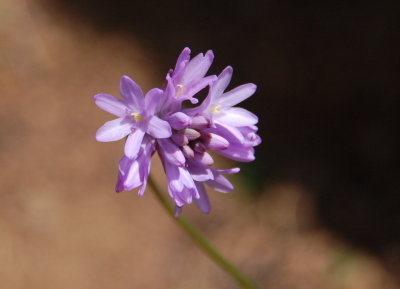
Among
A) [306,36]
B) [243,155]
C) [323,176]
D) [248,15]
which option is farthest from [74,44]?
[243,155]

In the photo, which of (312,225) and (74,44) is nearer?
(312,225)

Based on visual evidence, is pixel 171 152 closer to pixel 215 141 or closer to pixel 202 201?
pixel 215 141

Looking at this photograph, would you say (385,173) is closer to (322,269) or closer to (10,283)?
(322,269)

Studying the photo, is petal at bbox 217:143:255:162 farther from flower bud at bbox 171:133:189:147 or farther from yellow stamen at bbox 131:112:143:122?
yellow stamen at bbox 131:112:143:122

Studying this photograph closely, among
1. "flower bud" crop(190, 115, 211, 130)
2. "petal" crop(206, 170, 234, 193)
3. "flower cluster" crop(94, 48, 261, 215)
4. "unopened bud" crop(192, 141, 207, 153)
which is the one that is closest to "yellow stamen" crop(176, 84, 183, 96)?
"flower cluster" crop(94, 48, 261, 215)

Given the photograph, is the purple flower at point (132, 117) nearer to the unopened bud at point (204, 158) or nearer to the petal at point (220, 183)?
the unopened bud at point (204, 158)

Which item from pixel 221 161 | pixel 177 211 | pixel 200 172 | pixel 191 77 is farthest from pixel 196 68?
pixel 221 161
